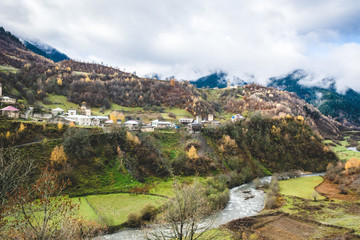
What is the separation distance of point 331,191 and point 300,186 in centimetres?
826

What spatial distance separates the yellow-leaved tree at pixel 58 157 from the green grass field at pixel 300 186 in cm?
6192

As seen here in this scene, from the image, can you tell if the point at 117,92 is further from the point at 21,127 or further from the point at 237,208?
the point at 237,208

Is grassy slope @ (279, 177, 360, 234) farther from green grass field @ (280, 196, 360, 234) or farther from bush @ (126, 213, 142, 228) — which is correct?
bush @ (126, 213, 142, 228)

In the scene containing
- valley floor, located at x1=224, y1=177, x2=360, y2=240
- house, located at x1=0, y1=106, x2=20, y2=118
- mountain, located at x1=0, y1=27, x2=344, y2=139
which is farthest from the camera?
mountain, located at x1=0, y1=27, x2=344, y2=139

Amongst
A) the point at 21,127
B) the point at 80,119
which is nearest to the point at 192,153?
the point at 80,119

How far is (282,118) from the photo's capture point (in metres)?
113

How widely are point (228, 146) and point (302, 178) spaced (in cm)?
3040

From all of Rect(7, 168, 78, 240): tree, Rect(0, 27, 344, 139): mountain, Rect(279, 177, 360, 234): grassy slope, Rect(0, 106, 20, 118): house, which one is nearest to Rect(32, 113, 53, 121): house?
Rect(0, 106, 20, 118): house

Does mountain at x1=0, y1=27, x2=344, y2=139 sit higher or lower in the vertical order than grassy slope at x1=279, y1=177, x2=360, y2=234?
higher

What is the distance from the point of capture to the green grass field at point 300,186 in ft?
194

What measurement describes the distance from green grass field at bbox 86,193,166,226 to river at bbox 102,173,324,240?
2.76m

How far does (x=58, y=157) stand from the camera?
49938mm

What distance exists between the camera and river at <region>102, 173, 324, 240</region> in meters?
35.2

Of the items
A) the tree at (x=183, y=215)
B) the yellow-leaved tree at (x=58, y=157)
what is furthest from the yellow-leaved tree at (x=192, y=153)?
the tree at (x=183, y=215)
